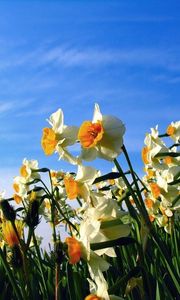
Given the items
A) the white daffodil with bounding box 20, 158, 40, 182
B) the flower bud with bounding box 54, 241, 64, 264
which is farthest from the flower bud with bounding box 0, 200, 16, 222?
the white daffodil with bounding box 20, 158, 40, 182

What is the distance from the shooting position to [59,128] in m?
2.06

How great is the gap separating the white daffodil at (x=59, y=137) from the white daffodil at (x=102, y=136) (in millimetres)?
173

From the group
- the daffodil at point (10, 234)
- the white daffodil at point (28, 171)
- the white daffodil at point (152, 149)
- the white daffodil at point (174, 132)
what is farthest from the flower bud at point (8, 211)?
the white daffodil at point (174, 132)

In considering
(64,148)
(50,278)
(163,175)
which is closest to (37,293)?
(50,278)

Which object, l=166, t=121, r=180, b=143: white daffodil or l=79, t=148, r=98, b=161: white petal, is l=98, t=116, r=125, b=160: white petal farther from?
l=166, t=121, r=180, b=143: white daffodil

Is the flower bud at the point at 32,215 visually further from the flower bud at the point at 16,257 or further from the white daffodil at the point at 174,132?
the white daffodil at the point at 174,132

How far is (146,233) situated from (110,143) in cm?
34

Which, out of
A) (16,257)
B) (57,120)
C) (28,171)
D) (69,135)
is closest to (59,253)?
(16,257)

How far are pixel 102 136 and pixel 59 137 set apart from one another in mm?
297

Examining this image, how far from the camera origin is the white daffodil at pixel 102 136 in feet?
5.71

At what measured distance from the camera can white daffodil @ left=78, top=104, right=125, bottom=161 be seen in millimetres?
1740

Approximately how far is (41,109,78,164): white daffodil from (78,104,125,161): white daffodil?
17 centimetres

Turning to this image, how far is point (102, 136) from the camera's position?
1773 mm

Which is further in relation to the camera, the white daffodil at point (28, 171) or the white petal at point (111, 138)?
the white daffodil at point (28, 171)
